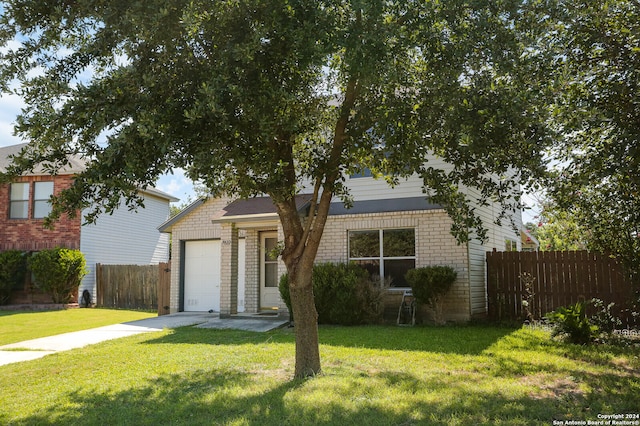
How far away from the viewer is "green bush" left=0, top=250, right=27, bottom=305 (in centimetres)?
1931

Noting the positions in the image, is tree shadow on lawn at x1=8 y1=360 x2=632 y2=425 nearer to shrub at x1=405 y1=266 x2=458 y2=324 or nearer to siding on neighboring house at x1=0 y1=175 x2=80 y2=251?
shrub at x1=405 y1=266 x2=458 y2=324

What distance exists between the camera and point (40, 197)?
2116 cm

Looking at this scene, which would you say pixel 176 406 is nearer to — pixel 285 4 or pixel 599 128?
pixel 285 4

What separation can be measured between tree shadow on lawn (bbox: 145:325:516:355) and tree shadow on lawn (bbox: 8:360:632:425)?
7.89ft

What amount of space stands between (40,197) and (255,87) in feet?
63.5

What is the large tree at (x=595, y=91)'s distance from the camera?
18.0 feet

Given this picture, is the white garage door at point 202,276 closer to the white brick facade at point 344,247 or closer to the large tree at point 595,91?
the white brick facade at point 344,247

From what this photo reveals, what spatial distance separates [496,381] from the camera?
6.38m

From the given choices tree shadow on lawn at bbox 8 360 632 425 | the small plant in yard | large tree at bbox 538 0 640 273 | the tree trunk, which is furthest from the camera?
the small plant in yard

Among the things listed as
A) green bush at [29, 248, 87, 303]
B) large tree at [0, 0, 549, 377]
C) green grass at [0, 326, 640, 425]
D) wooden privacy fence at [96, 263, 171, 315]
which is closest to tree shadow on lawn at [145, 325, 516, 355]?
green grass at [0, 326, 640, 425]

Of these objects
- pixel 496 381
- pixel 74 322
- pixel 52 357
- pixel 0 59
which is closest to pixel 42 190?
pixel 74 322

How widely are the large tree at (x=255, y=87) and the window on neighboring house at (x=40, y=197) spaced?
1713 cm

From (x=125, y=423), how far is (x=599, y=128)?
675 centimetres

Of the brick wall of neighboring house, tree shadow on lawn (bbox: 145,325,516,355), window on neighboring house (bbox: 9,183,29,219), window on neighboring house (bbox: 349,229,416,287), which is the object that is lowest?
tree shadow on lawn (bbox: 145,325,516,355)
